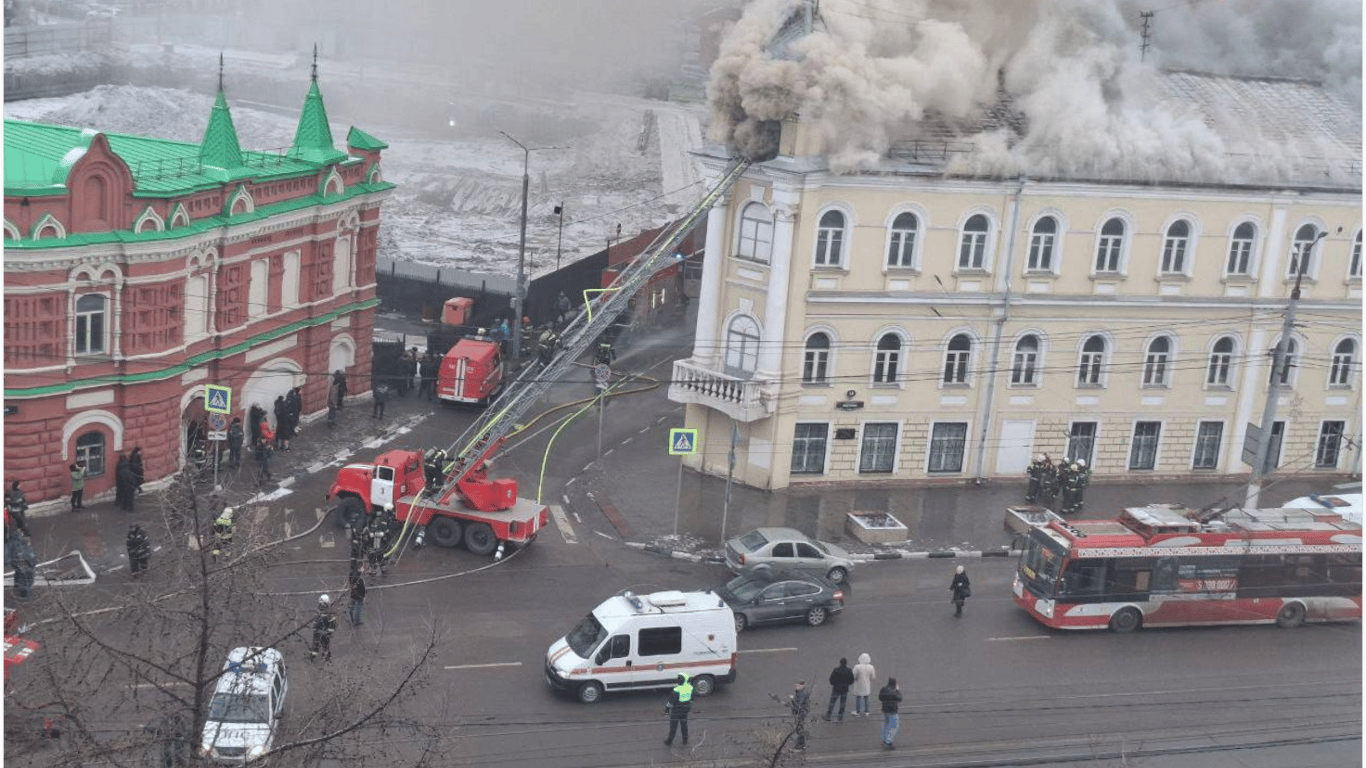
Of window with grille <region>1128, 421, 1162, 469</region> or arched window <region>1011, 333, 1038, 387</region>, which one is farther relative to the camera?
window with grille <region>1128, 421, 1162, 469</region>

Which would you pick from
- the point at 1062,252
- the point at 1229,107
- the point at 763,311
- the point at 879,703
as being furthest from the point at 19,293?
the point at 1229,107

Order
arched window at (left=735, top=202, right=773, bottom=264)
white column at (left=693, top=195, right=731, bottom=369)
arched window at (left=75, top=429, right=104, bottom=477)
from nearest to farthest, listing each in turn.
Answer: arched window at (left=75, top=429, right=104, bottom=477) → arched window at (left=735, top=202, right=773, bottom=264) → white column at (left=693, top=195, right=731, bottom=369)

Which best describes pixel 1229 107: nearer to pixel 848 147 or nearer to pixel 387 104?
pixel 848 147

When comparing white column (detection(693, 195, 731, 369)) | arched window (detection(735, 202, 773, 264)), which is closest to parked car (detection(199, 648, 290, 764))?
white column (detection(693, 195, 731, 369))

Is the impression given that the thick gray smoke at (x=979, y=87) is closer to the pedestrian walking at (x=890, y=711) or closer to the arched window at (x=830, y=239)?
the arched window at (x=830, y=239)

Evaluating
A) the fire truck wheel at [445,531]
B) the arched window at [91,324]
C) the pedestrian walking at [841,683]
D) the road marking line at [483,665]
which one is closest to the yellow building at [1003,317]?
the fire truck wheel at [445,531]

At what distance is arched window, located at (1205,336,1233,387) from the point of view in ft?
151

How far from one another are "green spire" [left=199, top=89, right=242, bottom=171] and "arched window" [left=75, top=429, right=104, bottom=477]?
25.9ft

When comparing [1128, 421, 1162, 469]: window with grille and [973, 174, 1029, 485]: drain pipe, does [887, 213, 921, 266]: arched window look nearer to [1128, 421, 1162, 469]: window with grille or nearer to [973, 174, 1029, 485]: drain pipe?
[973, 174, 1029, 485]: drain pipe

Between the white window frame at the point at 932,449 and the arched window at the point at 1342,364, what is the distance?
11.4 m

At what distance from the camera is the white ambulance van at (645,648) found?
95.9 feet

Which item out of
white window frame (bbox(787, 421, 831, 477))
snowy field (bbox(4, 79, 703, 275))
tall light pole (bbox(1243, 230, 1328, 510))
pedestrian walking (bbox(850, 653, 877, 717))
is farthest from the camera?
snowy field (bbox(4, 79, 703, 275))

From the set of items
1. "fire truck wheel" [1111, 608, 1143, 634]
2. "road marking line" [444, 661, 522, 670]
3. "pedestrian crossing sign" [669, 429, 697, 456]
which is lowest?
"road marking line" [444, 661, 522, 670]

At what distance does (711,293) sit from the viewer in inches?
1705
